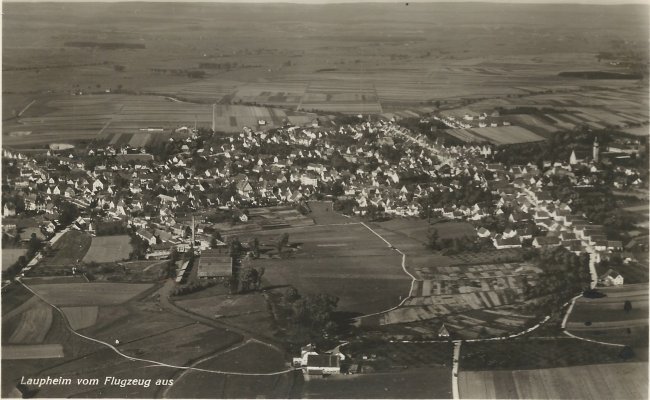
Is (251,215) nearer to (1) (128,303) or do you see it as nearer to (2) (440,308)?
(1) (128,303)

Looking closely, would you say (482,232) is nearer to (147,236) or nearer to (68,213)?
(147,236)

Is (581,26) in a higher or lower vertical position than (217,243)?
higher

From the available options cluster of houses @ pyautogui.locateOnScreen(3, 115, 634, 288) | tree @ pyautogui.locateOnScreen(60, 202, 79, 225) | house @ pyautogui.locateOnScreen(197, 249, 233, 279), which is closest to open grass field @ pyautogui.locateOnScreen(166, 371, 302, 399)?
house @ pyautogui.locateOnScreen(197, 249, 233, 279)

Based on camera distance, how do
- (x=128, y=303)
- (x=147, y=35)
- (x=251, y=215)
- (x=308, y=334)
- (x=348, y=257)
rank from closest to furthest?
1. (x=308, y=334)
2. (x=128, y=303)
3. (x=348, y=257)
4. (x=251, y=215)
5. (x=147, y=35)

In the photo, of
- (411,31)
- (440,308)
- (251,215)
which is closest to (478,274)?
(440,308)

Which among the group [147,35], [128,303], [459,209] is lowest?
[128,303]

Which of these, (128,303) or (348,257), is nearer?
(128,303)

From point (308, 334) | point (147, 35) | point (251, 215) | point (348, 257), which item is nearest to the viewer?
point (308, 334)

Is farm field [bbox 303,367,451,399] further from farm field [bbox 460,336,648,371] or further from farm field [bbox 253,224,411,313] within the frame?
farm field [bbox 253,224,411,313]
